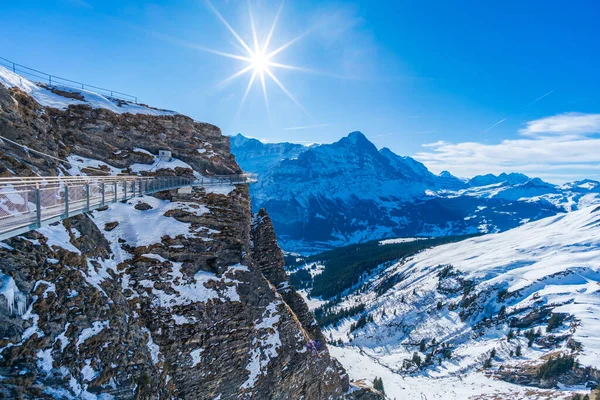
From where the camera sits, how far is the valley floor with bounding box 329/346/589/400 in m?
77.6

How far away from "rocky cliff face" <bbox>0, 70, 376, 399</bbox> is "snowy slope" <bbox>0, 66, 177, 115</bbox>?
1.74m

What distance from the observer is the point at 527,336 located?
114438 mm

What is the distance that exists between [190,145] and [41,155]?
796 inches

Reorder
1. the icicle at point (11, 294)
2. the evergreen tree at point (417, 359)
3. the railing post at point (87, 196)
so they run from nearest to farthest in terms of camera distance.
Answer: the icicle at point (11, 294)
the railing post at point (87, 196)
the evergreen tree at point (417, 359)

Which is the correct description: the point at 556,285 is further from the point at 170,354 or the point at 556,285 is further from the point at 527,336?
the point at 170,354

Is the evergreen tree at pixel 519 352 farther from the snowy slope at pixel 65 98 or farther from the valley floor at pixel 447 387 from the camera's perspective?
the snowy slope at pixel 65 98

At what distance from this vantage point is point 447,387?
9394 cm

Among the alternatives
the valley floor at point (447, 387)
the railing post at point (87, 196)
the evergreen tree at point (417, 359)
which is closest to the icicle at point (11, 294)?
the railing post at point (87, 196)

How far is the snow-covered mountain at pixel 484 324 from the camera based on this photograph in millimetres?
90250

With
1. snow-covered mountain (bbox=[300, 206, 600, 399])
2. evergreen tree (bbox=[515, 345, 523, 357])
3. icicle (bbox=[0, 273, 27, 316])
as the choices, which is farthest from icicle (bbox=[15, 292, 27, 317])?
evergreen tree (bbox=[515, 345, 523, 357])

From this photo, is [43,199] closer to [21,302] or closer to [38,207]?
[38,207]

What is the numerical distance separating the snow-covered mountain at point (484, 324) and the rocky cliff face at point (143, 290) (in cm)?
4341

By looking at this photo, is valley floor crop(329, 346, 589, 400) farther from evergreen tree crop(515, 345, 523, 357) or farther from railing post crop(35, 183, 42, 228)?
railing post crop(35, 183, 42, 228)

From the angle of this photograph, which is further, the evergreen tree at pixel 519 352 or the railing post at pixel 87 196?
the evergreen tree at pixel 519 352
